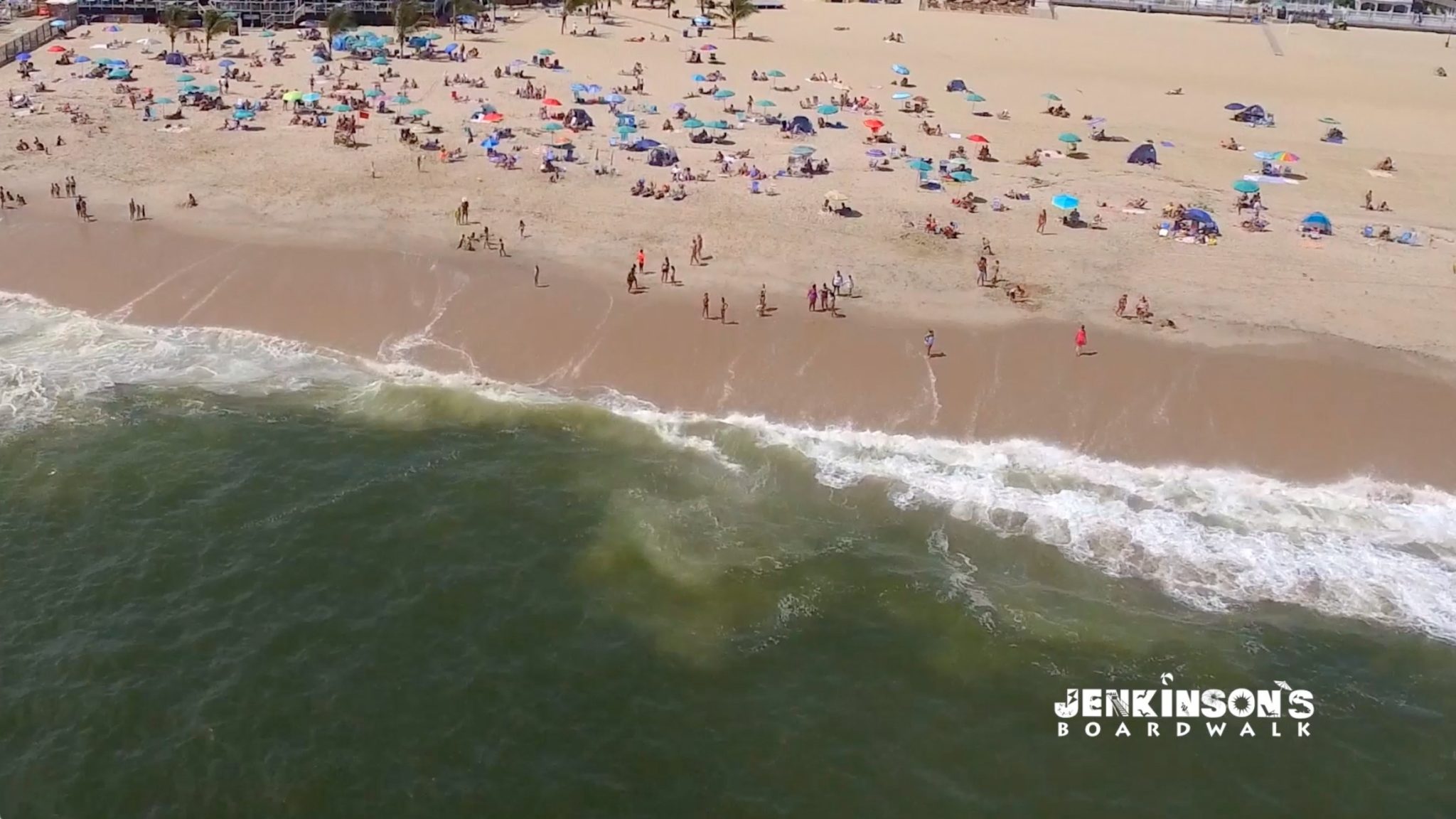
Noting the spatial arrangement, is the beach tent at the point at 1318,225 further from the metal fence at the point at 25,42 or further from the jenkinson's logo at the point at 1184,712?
the metal fence at the point at 25,42

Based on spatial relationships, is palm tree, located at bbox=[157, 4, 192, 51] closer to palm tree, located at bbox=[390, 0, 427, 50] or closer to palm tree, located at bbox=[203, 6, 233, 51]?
palm tree, located at bbox=[203, 6, 233, 51]

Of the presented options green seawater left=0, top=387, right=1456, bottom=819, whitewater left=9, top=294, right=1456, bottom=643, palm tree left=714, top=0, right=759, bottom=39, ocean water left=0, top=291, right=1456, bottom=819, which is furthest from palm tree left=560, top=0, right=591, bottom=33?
green seawater left=0, top=387, right=1456, bottom=819

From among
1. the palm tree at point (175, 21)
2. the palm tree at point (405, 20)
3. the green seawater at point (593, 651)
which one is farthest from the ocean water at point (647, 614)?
the palm tree at point (175, 21)

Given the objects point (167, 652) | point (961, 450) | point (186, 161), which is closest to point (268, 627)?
point (167, 652)

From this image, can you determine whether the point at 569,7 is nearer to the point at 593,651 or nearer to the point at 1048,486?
the point at 1048,486

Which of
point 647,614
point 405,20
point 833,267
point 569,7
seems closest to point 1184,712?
point 647,614

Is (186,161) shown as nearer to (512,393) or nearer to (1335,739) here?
(512,393)
